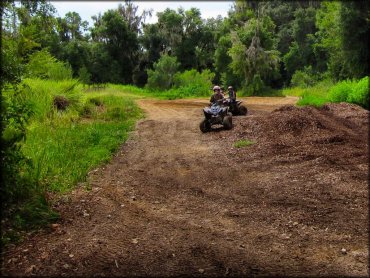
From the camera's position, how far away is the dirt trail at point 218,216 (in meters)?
4.28

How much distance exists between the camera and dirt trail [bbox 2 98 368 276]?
4.28m

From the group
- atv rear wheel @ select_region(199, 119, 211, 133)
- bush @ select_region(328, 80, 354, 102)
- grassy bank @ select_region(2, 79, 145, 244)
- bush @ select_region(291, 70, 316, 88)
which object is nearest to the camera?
grassy bank @ select_region(2, 79, 145, 244)

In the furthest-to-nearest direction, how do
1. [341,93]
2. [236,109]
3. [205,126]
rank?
[341,93]
[236,109]
[205,126]

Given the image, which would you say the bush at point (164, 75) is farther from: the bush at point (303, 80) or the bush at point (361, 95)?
the bush at point (361, 95)

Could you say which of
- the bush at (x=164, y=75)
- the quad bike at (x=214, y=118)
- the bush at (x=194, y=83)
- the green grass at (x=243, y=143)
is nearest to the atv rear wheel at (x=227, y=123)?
the quad bike at (x=214, y=118)

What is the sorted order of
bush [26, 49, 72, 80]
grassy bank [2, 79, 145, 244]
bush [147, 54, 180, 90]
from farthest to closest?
bush [147, 54, 180, 90] < bush [26, 49, 72, 80] < grassy bank [2, 79, 145, 244]

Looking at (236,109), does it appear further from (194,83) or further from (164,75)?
(164,75)

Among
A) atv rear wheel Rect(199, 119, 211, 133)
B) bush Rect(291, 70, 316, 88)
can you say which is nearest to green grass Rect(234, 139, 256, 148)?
atv rear wheel Rect(199, 119, 211, 133)

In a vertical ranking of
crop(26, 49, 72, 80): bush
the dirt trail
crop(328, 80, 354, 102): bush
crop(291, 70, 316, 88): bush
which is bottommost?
crop(291, 70, 316, 88): bush

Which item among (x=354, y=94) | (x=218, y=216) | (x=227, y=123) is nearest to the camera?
(x=218, y=216)

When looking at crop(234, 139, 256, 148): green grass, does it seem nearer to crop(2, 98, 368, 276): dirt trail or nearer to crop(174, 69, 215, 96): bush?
crop(2, 98, 368, 276): dirt trail

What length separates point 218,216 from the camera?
18.6ft

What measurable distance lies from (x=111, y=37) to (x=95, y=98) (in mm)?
25505

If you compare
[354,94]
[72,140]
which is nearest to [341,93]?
[354,94]
